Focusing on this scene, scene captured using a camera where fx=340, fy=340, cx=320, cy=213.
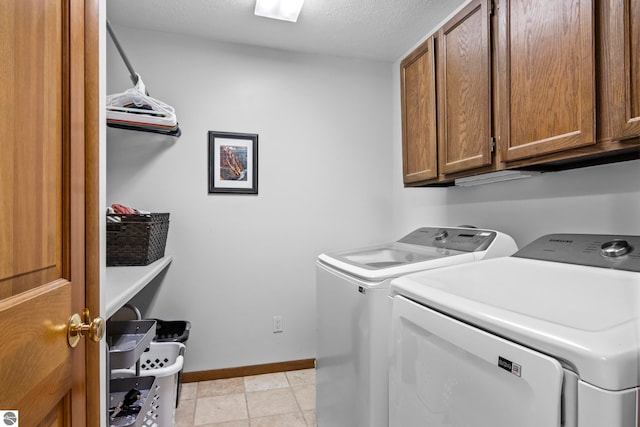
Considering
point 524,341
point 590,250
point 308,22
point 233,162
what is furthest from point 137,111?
point 590,250

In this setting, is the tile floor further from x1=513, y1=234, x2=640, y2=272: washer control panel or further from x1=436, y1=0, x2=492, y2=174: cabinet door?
x1=436, y1=0, x2=492, y2=174: cabinet door

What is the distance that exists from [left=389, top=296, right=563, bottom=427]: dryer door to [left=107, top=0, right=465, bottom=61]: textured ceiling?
6.11 ft

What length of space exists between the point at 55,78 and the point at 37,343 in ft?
1.71

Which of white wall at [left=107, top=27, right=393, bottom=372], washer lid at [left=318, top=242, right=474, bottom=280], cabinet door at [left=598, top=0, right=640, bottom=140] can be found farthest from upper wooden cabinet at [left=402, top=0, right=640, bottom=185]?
white wall at [left=107, top=27, right=393, bottom=372]

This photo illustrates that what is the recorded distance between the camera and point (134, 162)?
2291mm

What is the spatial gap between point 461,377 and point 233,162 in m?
2.06

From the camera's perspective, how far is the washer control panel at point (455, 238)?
1.55 metres

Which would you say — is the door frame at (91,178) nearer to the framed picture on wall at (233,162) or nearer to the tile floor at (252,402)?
the tile floor at (252,402)

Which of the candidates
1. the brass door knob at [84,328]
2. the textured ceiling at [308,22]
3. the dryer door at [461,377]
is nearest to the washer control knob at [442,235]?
the dryer door at [461,377]

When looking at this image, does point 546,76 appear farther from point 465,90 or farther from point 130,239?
point 130,239

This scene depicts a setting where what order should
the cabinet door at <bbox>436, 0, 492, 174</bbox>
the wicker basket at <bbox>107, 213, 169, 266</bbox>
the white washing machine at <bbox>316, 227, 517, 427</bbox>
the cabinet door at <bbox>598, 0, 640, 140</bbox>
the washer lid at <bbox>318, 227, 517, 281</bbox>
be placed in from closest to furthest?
1. the cabinet door at <bbox>598, 0, 640, 140</bbox>
2. the white washing machine at <bbox>316, 227, 517, 427</bbox>
3. the washer lid at <bbox>318, 227, 517, 281</bbox>
4. the cabinet door at <bbox>436, 0, 492, 174</bbox>
5. the wicker basket at <bbox>107, 213, 169, 266</bbox>

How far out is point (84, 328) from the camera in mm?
780

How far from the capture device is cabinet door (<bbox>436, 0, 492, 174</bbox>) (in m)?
1.47

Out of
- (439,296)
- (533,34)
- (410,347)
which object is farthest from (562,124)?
(410,347)
